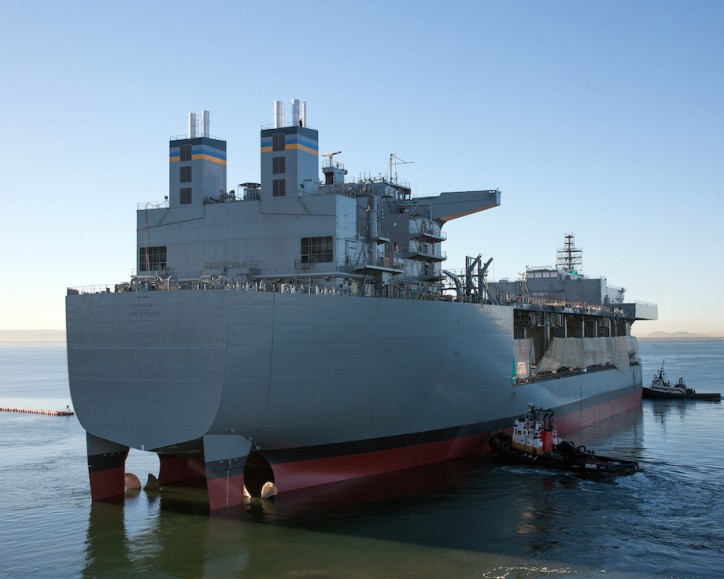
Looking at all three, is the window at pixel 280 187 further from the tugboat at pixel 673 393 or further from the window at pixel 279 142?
the tugboat at pixel 673 393

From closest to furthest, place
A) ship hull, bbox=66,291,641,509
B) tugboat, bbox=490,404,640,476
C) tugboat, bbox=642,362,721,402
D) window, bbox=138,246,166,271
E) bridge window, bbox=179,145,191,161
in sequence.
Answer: ship hull, bbox=66,291,641,509 < tugboat, bbox=490,404,640,476 < window, bbox=138,246,166,271 < bridge window, bbox=179,145,191,161 < tugboat, bbox=642,362,721,402

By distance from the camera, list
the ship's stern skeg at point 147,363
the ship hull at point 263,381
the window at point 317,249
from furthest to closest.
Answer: the window at point 317,249 < the ship hull at point 263,381 < the ship's stern skeg at point 147,363

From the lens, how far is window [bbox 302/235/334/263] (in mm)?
25734

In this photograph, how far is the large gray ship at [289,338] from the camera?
20.1m

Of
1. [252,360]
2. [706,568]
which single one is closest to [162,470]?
[252,360]

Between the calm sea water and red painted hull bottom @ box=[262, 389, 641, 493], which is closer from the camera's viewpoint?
the calm sea water

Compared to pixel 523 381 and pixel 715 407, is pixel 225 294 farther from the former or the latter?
pixel 715 407

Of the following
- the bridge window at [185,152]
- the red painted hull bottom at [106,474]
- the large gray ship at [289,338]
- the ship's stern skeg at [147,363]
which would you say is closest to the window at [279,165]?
the large gray ship at [289,338]

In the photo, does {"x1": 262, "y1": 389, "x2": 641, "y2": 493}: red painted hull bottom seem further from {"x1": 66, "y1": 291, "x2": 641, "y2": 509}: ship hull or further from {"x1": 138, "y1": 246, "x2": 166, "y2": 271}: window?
{"x1": 138, "y1": 246, "x2": 166, "y2": 271}: window

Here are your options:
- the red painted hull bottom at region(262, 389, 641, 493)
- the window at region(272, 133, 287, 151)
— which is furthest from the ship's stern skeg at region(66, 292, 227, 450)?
the window at region(272, 133, 287, 151)

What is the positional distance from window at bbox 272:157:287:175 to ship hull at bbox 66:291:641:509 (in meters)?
6.78

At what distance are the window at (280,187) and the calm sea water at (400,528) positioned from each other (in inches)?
423

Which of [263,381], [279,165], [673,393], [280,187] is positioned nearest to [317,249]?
[280,187]

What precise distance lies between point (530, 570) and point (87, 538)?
11.6m
